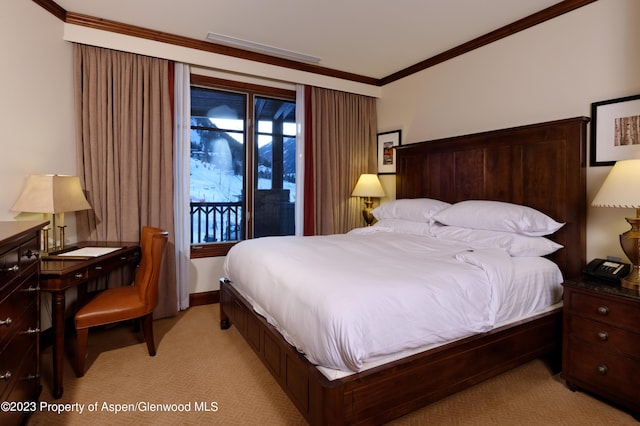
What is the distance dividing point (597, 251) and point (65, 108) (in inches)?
180

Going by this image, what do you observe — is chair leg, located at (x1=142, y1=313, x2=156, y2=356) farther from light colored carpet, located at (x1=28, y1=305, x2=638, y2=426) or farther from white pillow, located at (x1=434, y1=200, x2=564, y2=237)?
white pillow, located at (x1=434, y1=200, x2=564, y2=237)

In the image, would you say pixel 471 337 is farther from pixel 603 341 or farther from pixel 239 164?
pixel 239 164

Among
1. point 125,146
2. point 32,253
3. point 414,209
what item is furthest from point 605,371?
point 125,146

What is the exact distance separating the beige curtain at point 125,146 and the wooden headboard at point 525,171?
2851 mm

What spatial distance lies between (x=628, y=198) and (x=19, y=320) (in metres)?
3.30

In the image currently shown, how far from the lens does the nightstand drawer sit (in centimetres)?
192

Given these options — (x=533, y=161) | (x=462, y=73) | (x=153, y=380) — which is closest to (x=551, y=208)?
(x=533, y=161)

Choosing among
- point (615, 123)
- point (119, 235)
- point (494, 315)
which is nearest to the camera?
point (494, 315)

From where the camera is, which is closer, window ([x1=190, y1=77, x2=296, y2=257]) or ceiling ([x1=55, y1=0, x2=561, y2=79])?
ceiling ([x1=55, y1=0, x2=561, y2=79])

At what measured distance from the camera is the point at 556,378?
2.34m

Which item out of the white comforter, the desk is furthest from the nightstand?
the desk

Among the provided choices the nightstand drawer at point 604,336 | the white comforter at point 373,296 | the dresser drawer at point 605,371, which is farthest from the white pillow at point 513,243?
the dresser drawer at point 605,371

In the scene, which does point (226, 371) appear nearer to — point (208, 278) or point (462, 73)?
point (208, 278)

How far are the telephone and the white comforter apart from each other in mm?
304
